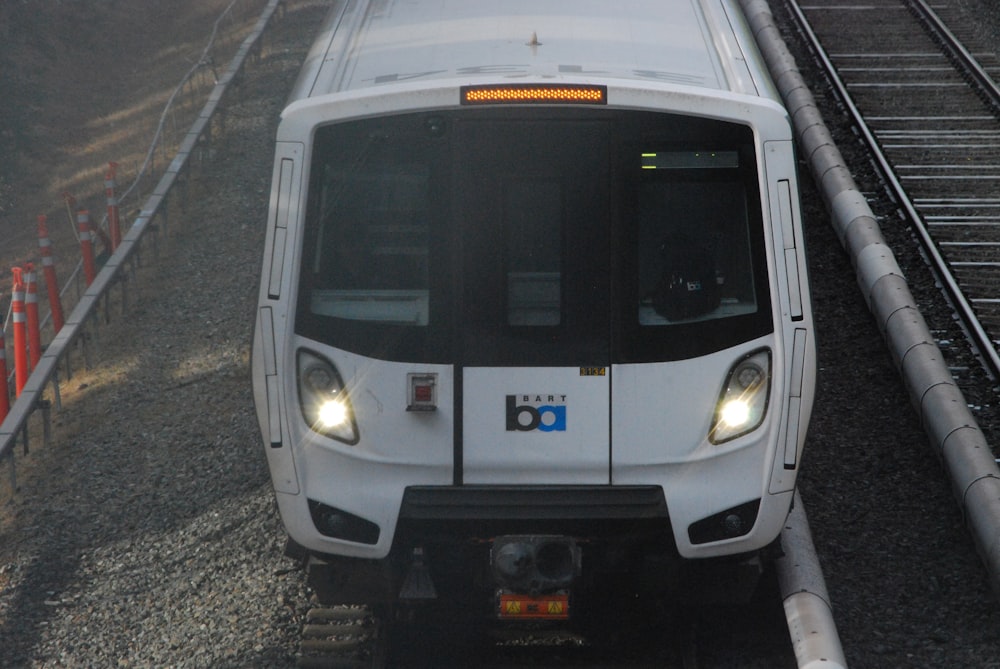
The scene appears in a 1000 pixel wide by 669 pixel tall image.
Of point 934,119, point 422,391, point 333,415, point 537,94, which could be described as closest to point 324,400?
point 333,415

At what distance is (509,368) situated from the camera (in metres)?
5.57

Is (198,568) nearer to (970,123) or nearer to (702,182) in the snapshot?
(702,182)

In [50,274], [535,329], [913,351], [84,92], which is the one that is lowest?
[84,92]

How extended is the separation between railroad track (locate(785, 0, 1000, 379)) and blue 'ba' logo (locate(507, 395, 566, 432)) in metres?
5.00

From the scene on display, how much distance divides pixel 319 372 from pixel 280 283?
424 mm

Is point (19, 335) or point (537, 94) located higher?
point (537, 94)

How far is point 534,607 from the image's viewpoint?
5684 millimetres

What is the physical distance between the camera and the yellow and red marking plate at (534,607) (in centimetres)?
567

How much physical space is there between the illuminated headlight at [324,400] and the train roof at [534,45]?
123 cm

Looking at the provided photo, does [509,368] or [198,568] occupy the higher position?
[509,368]

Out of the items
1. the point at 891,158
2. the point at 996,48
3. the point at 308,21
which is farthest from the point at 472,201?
the point at 308,21

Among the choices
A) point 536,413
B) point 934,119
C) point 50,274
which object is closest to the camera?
point 536,413

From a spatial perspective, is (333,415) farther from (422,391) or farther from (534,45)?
(534,45)

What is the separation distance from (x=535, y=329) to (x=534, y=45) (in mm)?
1418
